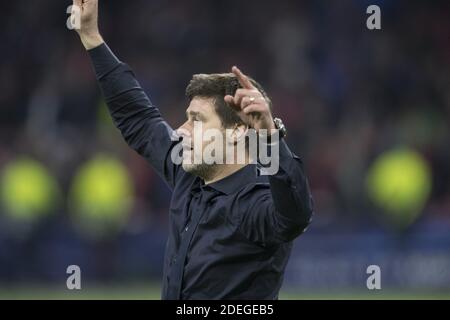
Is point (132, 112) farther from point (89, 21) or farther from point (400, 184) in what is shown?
point (400, 184)

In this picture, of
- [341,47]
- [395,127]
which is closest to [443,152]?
[395,127]

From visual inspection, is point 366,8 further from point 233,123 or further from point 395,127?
point 233,123

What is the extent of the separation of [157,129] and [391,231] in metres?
7.78

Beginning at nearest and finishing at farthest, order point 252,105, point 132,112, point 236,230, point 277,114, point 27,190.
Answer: point 252,105, point 236,230, point 132,112, point 27,190, point 277,114

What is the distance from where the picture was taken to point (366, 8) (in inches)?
661

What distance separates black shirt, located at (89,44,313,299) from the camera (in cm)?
409

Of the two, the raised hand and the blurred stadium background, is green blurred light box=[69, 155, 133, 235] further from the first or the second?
the raised hand

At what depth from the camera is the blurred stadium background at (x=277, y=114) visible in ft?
39.9

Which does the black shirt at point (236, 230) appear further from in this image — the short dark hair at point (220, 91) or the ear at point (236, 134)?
the short dark hair at point (220, 91)

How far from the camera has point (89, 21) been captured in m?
5.16

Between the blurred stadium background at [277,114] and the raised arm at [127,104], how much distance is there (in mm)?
6155

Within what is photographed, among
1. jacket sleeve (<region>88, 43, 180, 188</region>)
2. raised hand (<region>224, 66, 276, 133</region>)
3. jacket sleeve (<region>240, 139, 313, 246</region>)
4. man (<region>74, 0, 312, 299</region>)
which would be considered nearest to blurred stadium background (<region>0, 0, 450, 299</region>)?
jacket sleeve (<region>88, 43, 180, 188</region>)

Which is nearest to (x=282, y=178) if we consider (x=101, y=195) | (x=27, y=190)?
(x=101, y=195)

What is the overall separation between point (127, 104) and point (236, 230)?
44.8 inches
